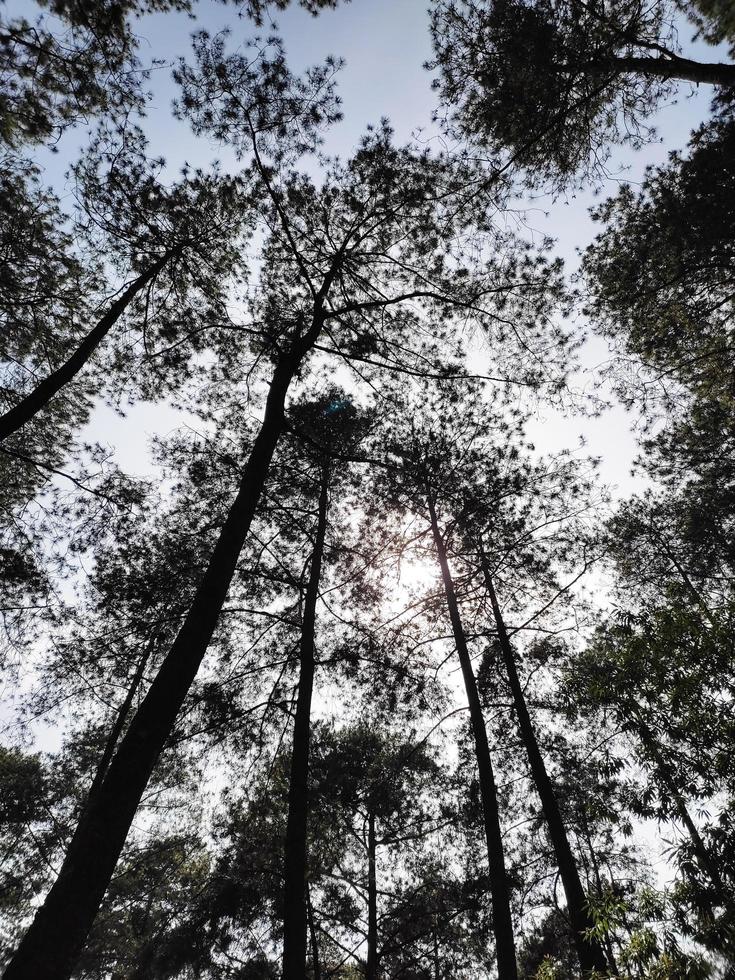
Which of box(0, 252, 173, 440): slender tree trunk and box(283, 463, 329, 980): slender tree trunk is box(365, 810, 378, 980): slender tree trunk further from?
box(0, 252, 173, 440): slender tree trunk

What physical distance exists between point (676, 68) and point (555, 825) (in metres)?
12.2

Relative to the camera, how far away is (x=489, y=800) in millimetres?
7898

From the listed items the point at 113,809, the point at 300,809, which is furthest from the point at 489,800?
the point at 113,809

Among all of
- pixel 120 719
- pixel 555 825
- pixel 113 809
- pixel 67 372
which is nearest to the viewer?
pixel 113 809

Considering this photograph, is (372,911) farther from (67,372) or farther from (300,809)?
(67,372)

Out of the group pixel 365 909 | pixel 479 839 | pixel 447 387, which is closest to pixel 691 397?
pixel 447 387

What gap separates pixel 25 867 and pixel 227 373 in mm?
16175

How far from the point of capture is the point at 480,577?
1080 cm

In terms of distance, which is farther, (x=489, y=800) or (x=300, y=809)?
(x=489, y=800)

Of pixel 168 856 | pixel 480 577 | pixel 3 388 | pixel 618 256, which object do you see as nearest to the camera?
pixel 3 388

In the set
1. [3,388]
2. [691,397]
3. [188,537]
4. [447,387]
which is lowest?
[188,537]

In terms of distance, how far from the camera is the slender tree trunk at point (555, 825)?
7.04 metres

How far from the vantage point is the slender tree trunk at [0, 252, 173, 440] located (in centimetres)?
529

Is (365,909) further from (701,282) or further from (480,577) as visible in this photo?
(701,282)
